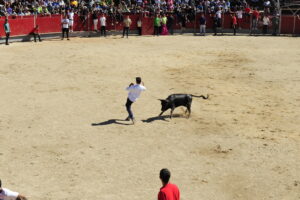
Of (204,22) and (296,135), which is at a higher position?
(204,22)

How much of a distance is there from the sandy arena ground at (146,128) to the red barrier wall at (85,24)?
4.20 metres

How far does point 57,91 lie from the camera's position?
1833cm

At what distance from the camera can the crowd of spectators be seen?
31.9 metres

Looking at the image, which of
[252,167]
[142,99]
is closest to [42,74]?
[142,99]

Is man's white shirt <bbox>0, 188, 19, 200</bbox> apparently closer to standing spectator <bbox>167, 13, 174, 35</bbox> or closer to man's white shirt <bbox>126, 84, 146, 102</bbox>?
man's white shirt <bbox>126, 84, 146, 102</bbox>

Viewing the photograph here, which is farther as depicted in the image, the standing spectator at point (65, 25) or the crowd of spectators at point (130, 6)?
the crowd of spectators at point (130, 6)

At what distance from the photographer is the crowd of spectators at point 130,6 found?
105 feet

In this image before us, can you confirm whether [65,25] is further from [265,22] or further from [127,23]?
[265,22]

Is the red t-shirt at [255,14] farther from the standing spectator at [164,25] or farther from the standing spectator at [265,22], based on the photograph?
the standing spectator at [164,25]

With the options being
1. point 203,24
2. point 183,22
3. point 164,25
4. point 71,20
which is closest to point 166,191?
point 71,20

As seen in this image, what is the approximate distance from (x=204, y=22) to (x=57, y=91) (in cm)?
1854

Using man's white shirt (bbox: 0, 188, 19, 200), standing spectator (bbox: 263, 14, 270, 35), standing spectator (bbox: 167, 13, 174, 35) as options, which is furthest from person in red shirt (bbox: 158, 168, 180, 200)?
standing spectator (bbox: 263, 14, 270, 35)

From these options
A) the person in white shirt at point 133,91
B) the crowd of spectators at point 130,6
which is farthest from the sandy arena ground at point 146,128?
the crowd of spectators at point 130,6

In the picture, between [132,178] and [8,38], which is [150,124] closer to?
[132,178]
